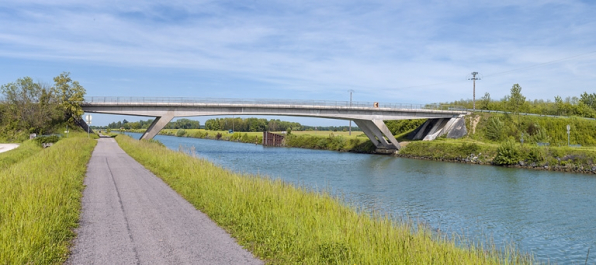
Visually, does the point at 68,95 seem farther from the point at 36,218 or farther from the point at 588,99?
the point at 588,99

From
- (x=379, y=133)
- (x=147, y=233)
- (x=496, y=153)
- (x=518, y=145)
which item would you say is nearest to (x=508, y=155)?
(x=518, y=145)

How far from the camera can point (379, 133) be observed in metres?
68.7

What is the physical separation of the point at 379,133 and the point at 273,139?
4219 centimetres

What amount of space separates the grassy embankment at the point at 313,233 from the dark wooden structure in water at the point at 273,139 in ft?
289

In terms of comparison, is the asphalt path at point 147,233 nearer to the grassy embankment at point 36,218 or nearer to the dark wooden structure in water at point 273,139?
the grassy embankment at point 36,218

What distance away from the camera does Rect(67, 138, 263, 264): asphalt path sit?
7824mm

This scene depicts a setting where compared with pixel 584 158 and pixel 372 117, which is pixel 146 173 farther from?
pixel 372 117

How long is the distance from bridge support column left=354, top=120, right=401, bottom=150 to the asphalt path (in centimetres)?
5424

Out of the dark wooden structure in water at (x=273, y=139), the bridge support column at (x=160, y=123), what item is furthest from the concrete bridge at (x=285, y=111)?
the dark wooden structure in water at (x=273, y=139)

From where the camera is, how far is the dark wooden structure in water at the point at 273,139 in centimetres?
10276

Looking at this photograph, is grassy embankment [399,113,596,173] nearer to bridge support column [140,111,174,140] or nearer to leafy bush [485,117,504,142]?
leafy bush [485,117,504,142]

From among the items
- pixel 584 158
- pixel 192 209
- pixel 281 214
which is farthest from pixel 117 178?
pixel 584 158

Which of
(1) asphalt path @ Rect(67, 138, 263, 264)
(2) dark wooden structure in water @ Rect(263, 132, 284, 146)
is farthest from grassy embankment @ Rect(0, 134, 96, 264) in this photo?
(2) dark wooden structure in water @ Rect(263, 132, 284, 146)

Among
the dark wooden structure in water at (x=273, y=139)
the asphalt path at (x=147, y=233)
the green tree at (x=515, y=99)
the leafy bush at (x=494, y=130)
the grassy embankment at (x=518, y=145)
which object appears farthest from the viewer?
the dark wooden structure in water at (x=273, y=139)
